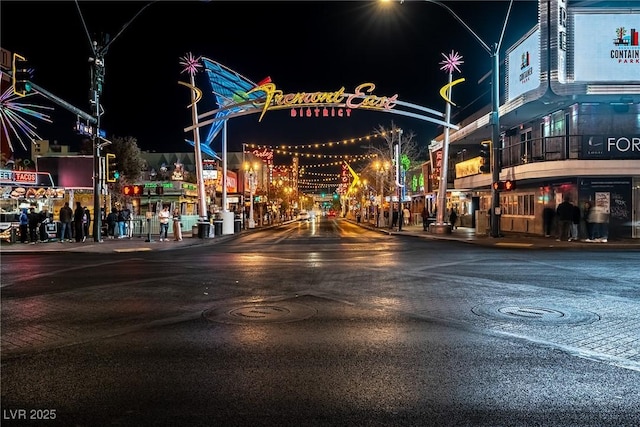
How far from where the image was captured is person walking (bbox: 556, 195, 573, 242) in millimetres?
23750

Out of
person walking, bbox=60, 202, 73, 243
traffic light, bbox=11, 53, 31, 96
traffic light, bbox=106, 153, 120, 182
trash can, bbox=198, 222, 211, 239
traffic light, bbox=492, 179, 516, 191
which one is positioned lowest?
trash can, bbox=198, 222, 211, 239

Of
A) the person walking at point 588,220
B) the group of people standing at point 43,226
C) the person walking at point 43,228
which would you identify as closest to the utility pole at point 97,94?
the group of people standing at point 43,226

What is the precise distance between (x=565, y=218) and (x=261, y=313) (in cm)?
1993

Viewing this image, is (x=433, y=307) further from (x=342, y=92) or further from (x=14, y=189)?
(x=14, y=189)

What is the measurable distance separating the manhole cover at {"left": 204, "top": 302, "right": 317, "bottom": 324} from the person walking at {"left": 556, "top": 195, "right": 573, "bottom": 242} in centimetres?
1894

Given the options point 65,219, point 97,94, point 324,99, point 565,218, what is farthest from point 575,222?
point 65,219

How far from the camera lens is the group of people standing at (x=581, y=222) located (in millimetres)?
23172

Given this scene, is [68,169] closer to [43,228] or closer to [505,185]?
[43,228]

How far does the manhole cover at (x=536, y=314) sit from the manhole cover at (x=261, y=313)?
2921mm

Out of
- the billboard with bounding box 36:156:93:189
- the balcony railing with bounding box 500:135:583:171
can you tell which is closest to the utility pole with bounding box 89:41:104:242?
the billboard with bounding box 36:156:93:189

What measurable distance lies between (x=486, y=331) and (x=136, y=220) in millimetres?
28394

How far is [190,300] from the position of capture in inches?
379

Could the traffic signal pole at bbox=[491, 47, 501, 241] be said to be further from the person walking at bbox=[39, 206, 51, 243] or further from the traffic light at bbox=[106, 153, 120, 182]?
the person walking at bbox=[39, 206, 51, 243]

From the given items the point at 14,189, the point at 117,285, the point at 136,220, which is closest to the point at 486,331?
the point at 117,285
